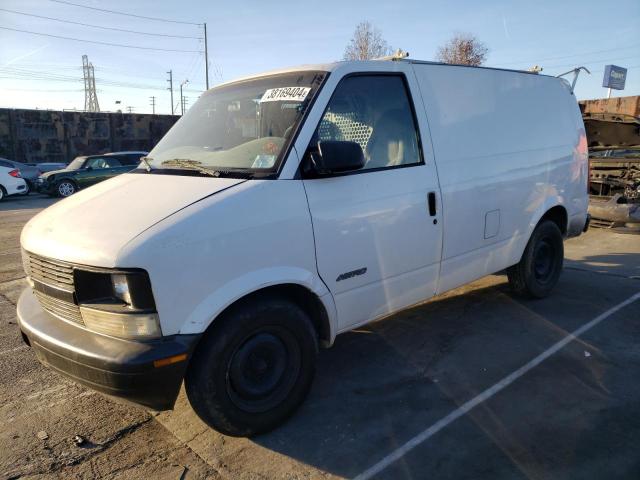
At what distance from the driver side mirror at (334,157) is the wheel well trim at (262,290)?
61 cm

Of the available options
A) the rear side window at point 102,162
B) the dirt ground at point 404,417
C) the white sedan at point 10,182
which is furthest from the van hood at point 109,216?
the white sedan at point 10,182

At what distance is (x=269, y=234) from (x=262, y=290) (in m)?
0.35

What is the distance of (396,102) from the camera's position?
3.51 meters

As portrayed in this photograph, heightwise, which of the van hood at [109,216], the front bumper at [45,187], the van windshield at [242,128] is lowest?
the front bumper at [45,187]

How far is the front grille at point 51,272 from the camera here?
256 centimetres

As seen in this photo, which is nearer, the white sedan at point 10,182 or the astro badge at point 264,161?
the astro badge at point 264,161

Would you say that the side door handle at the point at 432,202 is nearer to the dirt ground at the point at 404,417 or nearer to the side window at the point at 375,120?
the side window at the point at 375,120

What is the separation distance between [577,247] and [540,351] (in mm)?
4584

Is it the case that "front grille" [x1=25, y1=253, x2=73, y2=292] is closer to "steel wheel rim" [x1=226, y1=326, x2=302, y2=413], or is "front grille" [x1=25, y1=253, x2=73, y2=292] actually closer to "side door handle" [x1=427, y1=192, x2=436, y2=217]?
"steel wheel rim" [x1=226, y1=326, x2=302, y2=413]

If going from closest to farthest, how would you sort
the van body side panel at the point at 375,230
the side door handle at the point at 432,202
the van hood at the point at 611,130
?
the van body side panel at the point at 375,230 → the side door handle at the point at 432,202 → the van hood at the point at 611,130

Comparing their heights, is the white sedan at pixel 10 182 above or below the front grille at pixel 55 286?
below

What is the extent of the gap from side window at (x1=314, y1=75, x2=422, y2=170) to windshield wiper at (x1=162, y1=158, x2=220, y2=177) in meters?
0.69

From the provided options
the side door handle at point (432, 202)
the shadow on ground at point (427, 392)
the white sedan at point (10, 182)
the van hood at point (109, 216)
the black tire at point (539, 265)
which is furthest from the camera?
the white sedan at point (10, 182)

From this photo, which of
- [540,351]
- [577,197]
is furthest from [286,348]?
[577,197]
